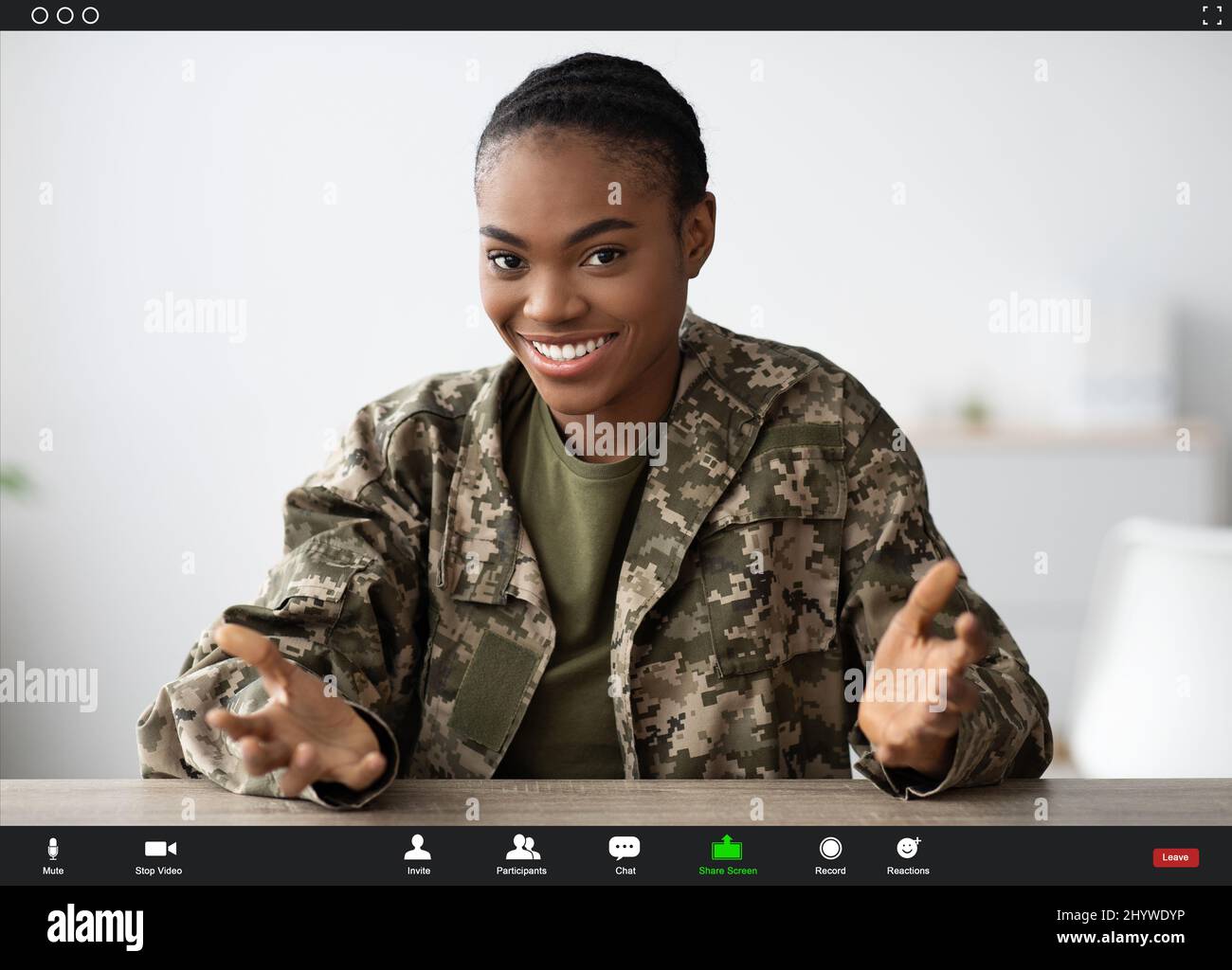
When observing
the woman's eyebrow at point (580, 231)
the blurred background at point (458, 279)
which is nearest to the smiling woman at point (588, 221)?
the woman's eyebrow at point (580, 231)

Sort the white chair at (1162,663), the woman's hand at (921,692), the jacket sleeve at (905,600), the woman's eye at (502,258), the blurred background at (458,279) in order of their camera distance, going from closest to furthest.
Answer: the woman's hand at (921,692) → the jacket sleeve at (905,600) → the woman's eye at (502,258) → the white chair at (1162,663) → the blurred background at (458,279)

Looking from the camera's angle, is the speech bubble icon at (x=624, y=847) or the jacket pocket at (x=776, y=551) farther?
the jacket pocket at (x=776, y=551)

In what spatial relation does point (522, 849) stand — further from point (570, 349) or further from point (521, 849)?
point (570, 349)

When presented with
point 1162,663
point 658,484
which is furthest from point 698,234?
point 1162,663

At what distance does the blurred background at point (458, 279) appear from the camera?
10.00 feet

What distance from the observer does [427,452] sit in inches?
47.9

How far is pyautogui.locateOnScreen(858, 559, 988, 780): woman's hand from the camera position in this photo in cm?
81

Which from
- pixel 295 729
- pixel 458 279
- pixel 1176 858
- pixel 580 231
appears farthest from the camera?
pixel 458 279

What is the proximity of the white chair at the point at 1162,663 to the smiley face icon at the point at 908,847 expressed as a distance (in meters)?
1.19

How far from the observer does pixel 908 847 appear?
28.0 inches

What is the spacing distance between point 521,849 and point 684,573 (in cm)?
49

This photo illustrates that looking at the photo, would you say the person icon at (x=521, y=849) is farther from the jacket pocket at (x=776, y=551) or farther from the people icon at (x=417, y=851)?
the jacket pocket at (x=776, y=551)

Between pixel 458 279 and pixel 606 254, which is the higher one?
pixel 458 279

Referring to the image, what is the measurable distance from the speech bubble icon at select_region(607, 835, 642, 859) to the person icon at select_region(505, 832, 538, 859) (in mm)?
45
